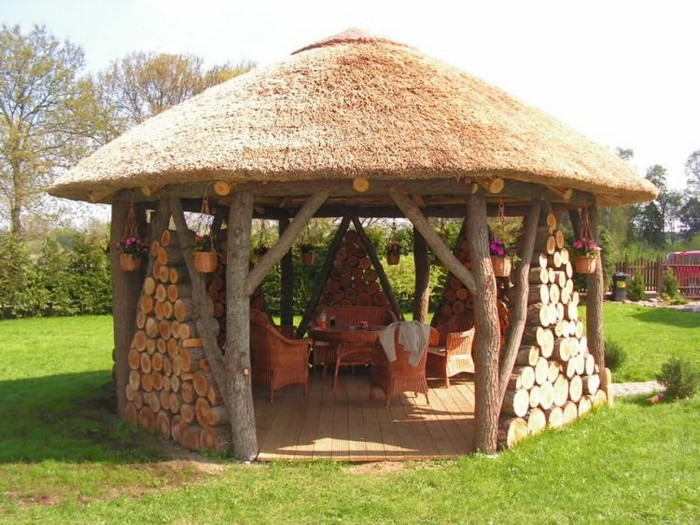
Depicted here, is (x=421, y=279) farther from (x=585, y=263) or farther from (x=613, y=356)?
(x=585, y=263)

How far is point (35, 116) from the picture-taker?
2297 cm

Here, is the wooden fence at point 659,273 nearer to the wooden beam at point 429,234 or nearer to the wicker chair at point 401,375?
the wicker chair at point 401,375

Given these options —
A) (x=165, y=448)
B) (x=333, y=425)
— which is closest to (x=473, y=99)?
(x=333, y=425)

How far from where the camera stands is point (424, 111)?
640 cm

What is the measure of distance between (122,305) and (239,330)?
2023mm

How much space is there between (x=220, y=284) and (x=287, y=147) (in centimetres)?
343

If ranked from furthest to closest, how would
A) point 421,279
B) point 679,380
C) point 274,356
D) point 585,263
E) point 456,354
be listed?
point 421,279 < point 456,354 < point 679,380 < point 274,356 < point 585,263

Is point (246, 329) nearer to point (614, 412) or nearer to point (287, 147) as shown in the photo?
point (287, 147)

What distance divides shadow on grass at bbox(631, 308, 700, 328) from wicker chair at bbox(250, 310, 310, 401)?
10.8m

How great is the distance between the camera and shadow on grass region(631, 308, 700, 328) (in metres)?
15.5

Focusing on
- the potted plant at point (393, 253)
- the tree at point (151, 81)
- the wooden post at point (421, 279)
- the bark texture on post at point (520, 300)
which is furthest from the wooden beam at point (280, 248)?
the tree at point (151, 81)

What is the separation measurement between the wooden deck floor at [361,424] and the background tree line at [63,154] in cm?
725

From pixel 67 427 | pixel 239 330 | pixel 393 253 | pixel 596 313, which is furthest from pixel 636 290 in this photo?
pixel 67 427

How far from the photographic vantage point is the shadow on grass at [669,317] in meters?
15.5
